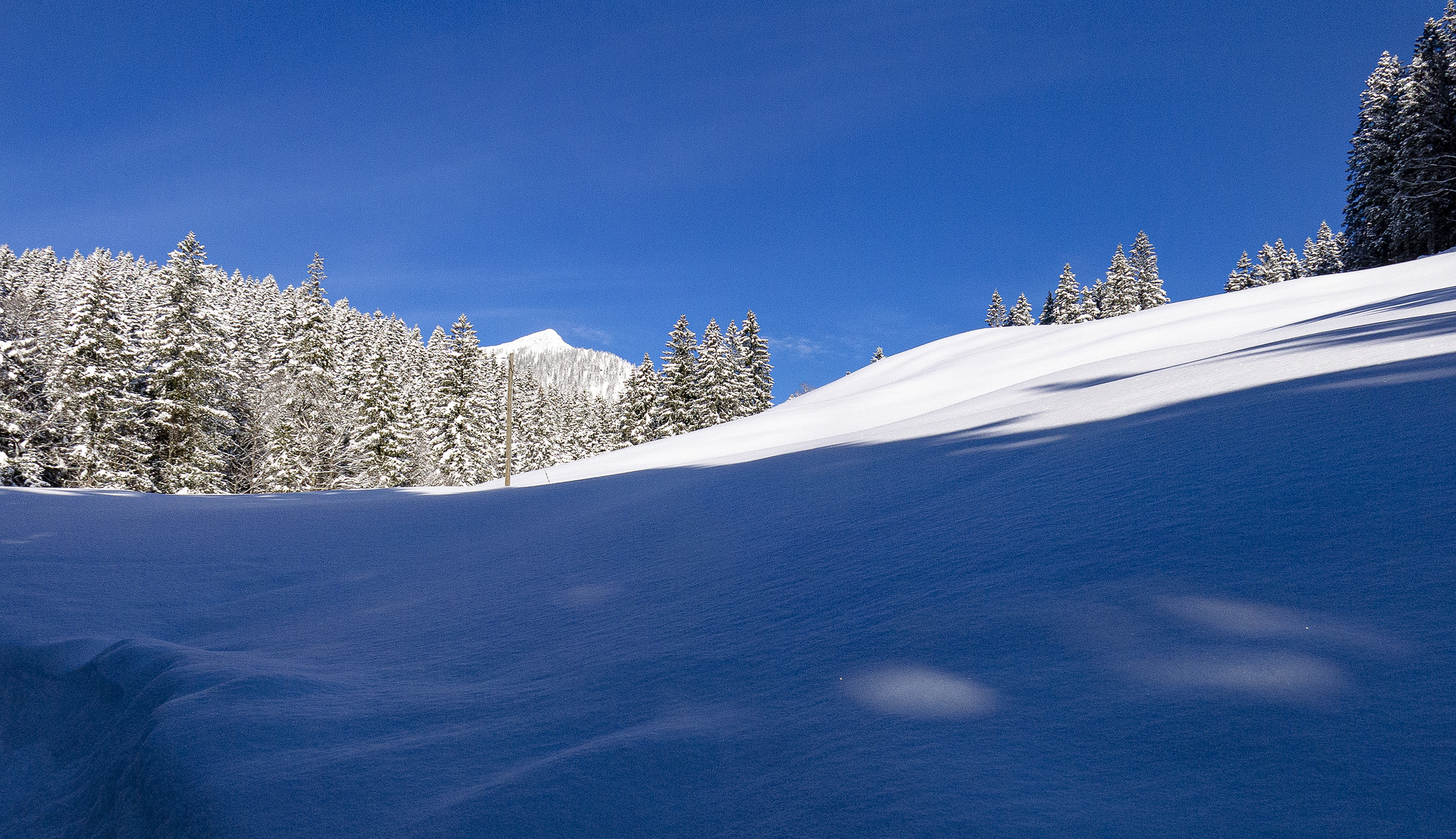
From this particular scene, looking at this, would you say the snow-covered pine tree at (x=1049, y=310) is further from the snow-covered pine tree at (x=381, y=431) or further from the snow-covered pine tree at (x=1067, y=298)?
the snow-covered pine tree at (x=381, y=431)

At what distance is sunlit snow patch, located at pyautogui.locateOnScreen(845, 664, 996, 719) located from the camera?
152cm

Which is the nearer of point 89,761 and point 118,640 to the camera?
point 89,761

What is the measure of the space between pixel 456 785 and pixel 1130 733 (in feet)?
4.61

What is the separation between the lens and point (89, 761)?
7.32ft

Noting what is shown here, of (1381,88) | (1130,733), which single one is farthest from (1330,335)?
(1381,88)

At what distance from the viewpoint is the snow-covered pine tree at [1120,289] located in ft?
151

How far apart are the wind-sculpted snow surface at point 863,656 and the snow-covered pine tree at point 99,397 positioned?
80.3ft

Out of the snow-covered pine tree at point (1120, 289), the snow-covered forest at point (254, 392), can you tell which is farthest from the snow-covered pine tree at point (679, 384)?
the snow-covered pine tree at point (1120, 289)

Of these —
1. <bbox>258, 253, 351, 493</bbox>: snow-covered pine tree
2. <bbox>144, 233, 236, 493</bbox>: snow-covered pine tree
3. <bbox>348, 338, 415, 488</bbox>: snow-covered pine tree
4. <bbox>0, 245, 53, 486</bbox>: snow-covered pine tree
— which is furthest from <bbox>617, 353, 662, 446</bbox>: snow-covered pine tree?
<bbox>0, 245, 53, 486</bbox>: snow-covered pine tree

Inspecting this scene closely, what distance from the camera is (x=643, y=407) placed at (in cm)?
3694

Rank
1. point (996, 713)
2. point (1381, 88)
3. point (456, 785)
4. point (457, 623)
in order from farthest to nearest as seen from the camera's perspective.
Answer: point (1381, 88) < point (457, 623) < point (456, 785) < point (996, 713)

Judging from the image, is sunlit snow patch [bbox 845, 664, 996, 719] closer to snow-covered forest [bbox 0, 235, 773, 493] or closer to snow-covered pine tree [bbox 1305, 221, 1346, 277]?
snow-covered forest [bbox 0, 235, 773, 493]

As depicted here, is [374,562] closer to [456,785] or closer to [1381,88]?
[456,785]

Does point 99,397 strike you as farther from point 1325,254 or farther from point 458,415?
point 1325,254
